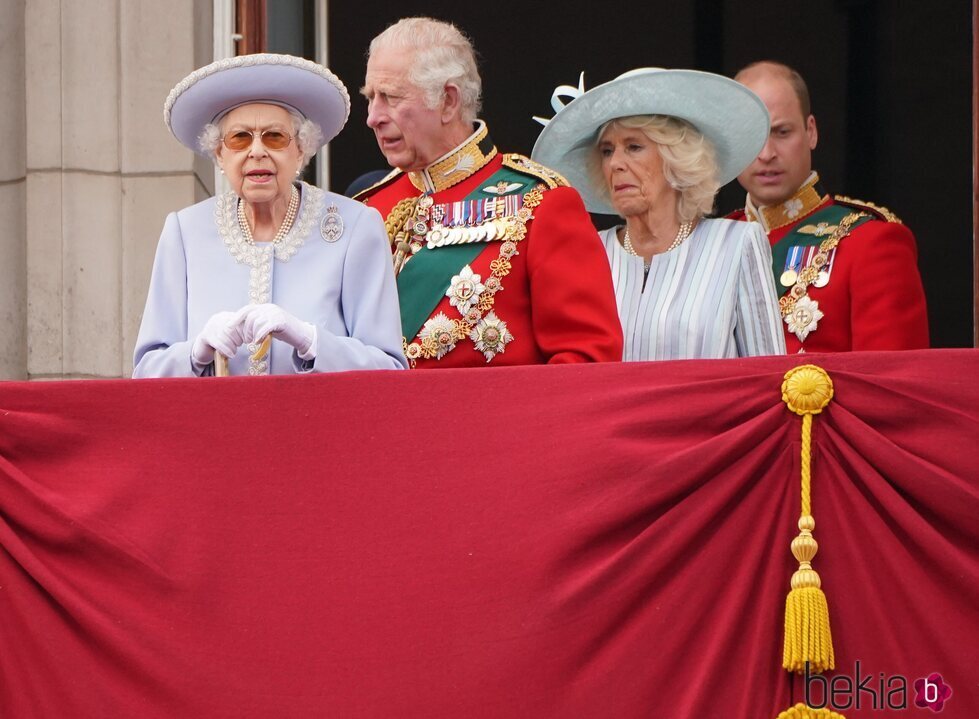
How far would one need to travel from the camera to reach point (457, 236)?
527 centimetres

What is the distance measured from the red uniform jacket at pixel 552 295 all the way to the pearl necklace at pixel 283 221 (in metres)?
0.55

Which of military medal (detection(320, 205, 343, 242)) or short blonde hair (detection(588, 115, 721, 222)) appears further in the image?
short blonde hair (detection(588, 115, 721, 222))

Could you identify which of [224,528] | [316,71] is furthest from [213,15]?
[224,528]

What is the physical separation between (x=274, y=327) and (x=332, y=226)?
50 cm

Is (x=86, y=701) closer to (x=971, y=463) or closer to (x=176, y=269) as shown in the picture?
(x=176, y=269)

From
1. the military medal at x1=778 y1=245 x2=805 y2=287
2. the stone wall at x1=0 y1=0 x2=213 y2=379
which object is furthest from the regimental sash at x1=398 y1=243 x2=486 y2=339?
the stone wall at x1=0 y1=0 x2=213 y2=379

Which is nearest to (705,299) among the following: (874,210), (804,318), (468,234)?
(468,234)

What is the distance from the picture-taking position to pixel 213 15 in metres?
6.54

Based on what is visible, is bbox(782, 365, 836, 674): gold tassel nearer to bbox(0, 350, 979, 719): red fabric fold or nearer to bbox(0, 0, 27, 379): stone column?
bbox(0, 350, 979, 719): red fabric fold

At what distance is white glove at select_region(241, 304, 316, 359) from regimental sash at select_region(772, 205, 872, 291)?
199 cm

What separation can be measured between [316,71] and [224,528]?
43.5 inches

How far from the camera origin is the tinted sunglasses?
A: 469 cm

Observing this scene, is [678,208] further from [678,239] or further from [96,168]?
[96,168]

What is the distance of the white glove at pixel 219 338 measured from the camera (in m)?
4.33
